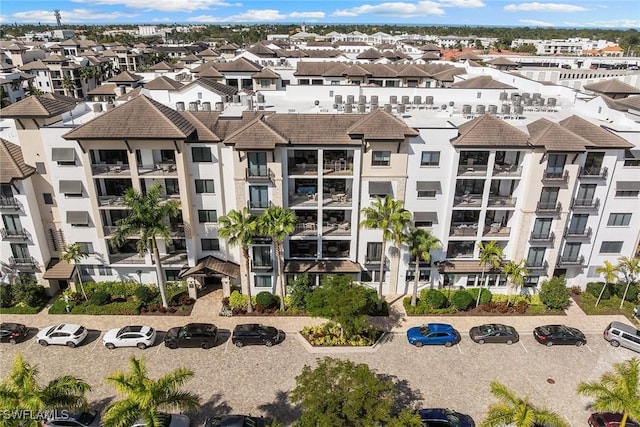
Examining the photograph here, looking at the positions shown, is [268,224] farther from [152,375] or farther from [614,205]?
[614,205]

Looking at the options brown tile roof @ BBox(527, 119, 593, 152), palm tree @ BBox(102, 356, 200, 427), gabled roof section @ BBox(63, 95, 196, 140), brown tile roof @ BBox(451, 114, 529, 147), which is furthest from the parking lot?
gabled roof section @ BBox(63, 95, 196, 140)

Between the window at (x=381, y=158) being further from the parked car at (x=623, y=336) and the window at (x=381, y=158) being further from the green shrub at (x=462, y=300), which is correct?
the parked car at (x=623, y=336)

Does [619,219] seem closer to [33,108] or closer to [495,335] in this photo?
[495,335]

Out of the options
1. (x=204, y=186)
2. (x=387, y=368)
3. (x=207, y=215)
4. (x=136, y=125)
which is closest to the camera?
(x=387, y=368)

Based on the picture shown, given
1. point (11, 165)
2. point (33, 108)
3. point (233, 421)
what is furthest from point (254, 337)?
point (33, 108)

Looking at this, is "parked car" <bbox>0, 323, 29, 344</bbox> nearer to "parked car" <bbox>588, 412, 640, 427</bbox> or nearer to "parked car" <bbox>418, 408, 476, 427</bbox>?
"parked car" <bbox>418, 408, 476, 427</bbox>

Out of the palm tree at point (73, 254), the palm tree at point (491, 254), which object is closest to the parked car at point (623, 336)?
the palm tree at point (491, 254)
